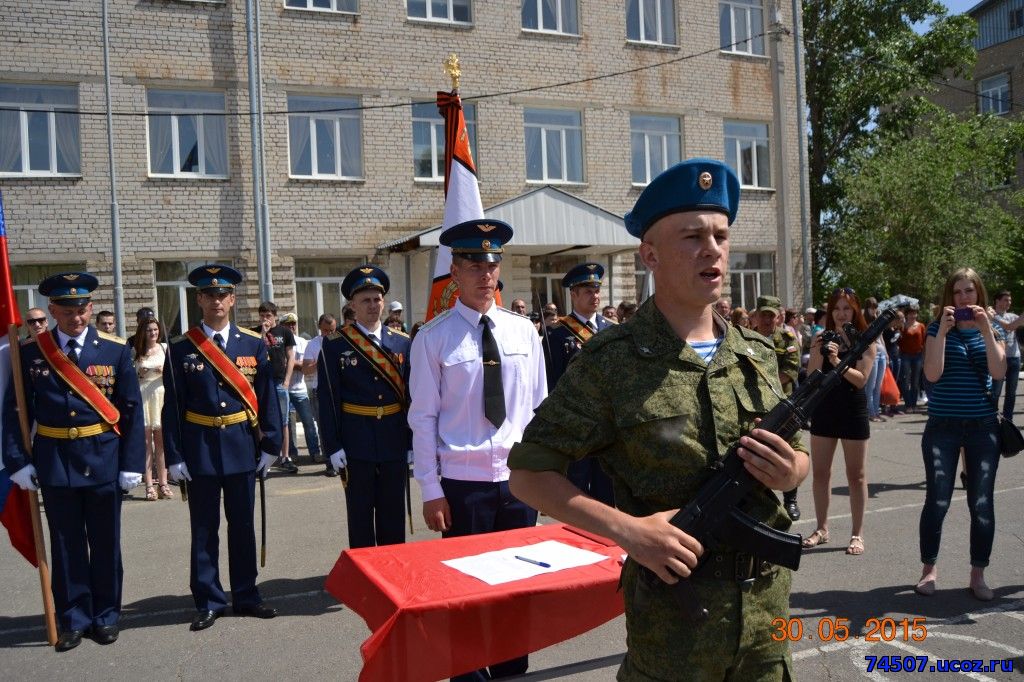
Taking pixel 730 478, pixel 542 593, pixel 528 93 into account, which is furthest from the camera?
pixel 528 93

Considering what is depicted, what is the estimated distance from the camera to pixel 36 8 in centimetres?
1527

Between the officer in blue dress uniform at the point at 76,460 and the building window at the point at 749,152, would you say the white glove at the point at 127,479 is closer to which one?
the officer in blue dress uniform at the point at 76,460

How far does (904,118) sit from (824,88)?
3.19 metres

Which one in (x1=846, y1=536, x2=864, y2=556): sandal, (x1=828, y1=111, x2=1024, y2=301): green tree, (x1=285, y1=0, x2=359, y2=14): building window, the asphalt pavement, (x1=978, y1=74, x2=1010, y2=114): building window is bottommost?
the asphalt pavement

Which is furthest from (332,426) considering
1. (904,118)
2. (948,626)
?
(904,118)

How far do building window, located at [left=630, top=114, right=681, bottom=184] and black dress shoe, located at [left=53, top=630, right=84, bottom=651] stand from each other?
16749 mm

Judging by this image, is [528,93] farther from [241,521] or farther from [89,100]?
[241,521]

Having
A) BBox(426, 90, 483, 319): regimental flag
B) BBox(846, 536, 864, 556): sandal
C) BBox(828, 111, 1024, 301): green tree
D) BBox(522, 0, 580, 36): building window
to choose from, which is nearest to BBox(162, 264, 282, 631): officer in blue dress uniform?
BBox(426, 90, 483, 319): regimental flag

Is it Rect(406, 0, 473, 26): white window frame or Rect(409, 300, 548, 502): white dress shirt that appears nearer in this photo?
Rect(409, 300, 548, 502): white dress shirt

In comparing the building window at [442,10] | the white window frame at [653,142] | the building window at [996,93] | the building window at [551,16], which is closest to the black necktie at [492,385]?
the building window at [442,10]

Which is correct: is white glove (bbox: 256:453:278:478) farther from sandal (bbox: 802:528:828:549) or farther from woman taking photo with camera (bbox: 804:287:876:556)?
sandal (bbox: 802:528:828:549)

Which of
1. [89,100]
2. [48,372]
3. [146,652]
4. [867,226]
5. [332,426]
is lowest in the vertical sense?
[146,652]

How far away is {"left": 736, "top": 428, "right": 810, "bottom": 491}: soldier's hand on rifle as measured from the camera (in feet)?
6.66

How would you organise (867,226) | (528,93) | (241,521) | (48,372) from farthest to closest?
(867,226)
(528,93)
(241,521)
(48,372)
